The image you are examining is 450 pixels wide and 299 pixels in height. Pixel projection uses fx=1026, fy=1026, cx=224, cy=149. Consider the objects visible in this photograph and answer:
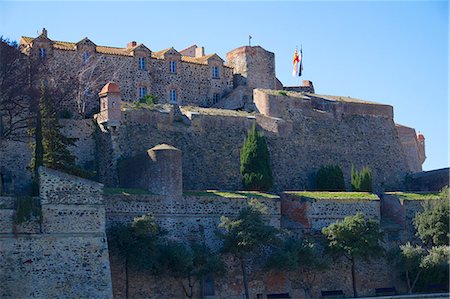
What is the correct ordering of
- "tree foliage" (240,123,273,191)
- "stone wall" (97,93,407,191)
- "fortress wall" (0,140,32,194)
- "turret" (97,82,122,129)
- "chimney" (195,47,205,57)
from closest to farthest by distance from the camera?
"fortress wall" (0,140,32,194) < "turret" (97,82,122,129) < "stone wall" (97,93,407,191) < "tree foliage" (240,123,273,191) < "chimney" (195,47,205,57)

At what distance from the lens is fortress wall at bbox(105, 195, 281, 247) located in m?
38.4

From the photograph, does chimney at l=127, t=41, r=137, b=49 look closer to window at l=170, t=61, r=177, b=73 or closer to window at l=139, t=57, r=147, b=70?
window at l=139, t=57, r=147, b=70

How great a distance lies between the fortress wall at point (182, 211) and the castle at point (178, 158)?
48mm

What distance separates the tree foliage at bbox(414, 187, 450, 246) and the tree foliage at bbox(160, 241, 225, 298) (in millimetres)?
10360

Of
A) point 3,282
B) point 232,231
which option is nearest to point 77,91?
point 232,231

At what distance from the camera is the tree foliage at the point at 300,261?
40.3 metres

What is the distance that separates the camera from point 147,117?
45.8m

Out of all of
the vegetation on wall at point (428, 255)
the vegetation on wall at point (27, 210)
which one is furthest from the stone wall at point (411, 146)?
the vegetation on wall at point (27, 210)

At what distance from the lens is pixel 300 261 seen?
40844 millimetres

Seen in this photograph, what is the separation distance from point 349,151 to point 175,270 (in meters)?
18.2

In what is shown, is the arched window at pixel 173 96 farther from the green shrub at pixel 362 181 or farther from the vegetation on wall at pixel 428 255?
the vegetation on wall at pixel 428 255

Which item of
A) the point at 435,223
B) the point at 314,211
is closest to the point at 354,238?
the point at 314,211

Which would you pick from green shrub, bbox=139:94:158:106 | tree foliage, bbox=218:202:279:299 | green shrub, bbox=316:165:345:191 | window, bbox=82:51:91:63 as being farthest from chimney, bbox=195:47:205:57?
tree foliage, bbox=218:202:279:299

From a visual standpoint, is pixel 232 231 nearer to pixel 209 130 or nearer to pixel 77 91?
pixel 209 130
